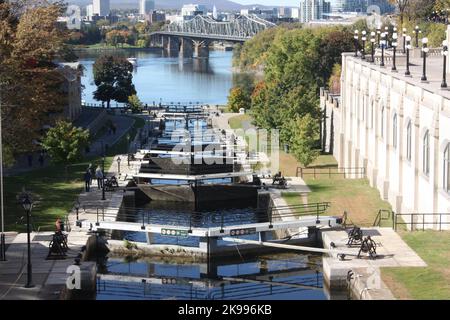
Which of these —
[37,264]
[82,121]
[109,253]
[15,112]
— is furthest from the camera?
[82,121]

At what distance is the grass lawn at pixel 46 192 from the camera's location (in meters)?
43.8

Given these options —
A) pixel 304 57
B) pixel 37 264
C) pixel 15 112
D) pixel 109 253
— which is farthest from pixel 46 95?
pixel 304 57

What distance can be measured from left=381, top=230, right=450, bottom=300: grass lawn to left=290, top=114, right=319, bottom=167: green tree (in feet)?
81.1

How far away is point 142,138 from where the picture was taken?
8100 centimetres

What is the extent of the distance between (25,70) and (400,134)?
71.9 feet

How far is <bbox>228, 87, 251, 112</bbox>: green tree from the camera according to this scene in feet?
350

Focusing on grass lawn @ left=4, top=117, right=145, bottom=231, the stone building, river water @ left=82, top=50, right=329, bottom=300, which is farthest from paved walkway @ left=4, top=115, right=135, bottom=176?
the stone building

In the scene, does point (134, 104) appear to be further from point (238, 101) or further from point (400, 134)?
point (400, 134)

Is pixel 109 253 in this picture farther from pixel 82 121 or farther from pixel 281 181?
pixel 82 121

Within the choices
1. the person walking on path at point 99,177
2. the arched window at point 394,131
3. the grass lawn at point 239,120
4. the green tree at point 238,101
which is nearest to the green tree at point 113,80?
the green tree at point 238,101

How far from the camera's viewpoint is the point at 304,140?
6238 centimetres

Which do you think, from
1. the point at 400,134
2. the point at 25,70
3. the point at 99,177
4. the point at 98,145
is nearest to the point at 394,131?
the point at 400,134

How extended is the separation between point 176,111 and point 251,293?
75.5 m

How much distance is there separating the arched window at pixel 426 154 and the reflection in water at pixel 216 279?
20.3ft
